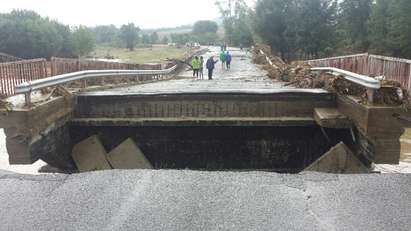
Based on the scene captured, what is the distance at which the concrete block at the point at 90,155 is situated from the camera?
804cm

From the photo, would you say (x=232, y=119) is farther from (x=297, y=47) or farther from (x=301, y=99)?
(x=297, y=47)

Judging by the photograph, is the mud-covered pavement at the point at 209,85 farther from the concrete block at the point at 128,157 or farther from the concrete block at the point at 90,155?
the concrete block at the point at 128,157

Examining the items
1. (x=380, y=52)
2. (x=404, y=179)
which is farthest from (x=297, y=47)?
(x=404, y=179)

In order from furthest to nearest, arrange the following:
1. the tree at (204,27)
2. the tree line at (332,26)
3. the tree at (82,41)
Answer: the tree at (204,27)
the tree at (82,41)
the tree line at (332,26)

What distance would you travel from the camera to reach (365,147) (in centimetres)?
717

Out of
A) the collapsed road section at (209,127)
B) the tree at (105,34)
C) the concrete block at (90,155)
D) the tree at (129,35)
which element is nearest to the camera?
the concrete block at (90,155)

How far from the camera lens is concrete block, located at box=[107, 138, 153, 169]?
26.5 feet

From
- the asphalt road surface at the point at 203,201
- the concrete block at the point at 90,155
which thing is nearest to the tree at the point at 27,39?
the concrete block at the point at 90,155

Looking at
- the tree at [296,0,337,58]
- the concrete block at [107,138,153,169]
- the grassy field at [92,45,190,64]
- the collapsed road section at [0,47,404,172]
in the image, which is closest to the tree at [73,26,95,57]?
the grassy field at [92,45,190,64]

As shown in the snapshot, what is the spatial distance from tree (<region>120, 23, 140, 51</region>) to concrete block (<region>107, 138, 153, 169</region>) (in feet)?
332

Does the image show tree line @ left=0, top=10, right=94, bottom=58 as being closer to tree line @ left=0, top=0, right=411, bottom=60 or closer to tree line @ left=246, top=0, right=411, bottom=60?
tree line @ left=0, top=0, right=411, bottom=60

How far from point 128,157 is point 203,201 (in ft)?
11.3

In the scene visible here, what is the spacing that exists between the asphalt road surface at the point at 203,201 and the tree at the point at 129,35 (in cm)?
10406

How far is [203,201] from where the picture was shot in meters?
5.05
